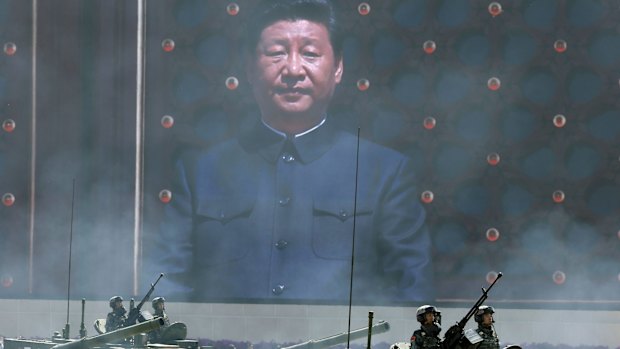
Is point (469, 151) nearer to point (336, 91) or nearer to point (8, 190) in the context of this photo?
point (336, 91)

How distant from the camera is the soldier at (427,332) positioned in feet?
58.7

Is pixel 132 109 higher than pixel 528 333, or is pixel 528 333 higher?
pixel 132 109

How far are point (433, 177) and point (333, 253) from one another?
198cm

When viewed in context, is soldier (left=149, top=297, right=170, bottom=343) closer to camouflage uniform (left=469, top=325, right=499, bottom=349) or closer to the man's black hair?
camouflage uniform (left=469, top=325, right=499, bottom=349)

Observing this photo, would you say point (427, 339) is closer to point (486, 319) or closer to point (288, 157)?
point (486, 319)

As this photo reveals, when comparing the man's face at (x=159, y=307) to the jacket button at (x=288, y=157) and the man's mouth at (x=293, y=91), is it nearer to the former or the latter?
the jacket button at (x=288, y=157)

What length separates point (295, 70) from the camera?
26516 mm

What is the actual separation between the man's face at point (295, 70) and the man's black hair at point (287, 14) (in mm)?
83


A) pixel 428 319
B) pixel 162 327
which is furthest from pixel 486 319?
pixel 162 327

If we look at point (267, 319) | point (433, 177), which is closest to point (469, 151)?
point (433, 177)

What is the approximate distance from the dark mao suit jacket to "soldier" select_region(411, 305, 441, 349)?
8.19m

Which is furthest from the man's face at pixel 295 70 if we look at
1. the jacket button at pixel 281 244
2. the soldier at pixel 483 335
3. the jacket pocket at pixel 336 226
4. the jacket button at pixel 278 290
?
the soldier at pixel 483 335

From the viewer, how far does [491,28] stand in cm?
2642

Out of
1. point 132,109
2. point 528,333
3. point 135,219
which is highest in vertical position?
point 132,109
